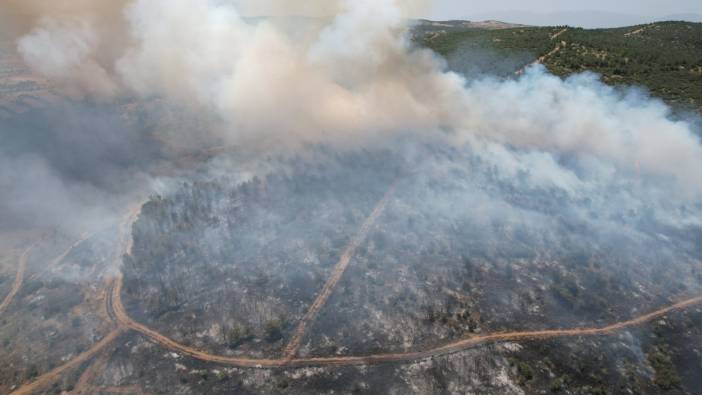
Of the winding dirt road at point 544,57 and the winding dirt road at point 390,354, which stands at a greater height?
the winding dirt road at point 544,57

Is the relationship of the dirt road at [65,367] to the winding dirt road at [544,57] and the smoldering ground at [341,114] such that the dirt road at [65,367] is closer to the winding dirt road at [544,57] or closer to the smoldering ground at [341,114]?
the smoldering ground at [341,114]

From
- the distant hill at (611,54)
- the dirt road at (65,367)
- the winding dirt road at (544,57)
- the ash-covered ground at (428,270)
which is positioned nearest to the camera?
the dirt road at (65,367)

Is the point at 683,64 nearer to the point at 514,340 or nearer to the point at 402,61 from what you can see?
the point at 402,61

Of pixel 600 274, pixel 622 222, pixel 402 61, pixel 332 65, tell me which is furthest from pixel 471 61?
pixel 600 274

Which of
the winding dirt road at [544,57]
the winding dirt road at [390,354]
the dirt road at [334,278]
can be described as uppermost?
the winding dirt road at [544,57]

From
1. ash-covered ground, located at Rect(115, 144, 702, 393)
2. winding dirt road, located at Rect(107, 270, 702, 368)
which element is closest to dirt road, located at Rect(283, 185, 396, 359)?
ash-covered ground, located at Rect(115, 144, 702, 393)

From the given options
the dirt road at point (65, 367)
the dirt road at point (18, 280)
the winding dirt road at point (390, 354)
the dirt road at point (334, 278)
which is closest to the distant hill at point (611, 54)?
the dirt road at point (334, 278)

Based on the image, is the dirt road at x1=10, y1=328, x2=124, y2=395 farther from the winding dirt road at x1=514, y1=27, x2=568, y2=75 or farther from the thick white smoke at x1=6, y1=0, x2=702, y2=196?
the winding dirt road at x1=514, y1=27, x2=568, y2=75

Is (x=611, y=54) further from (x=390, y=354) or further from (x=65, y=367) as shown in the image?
(x=65, y=367)
